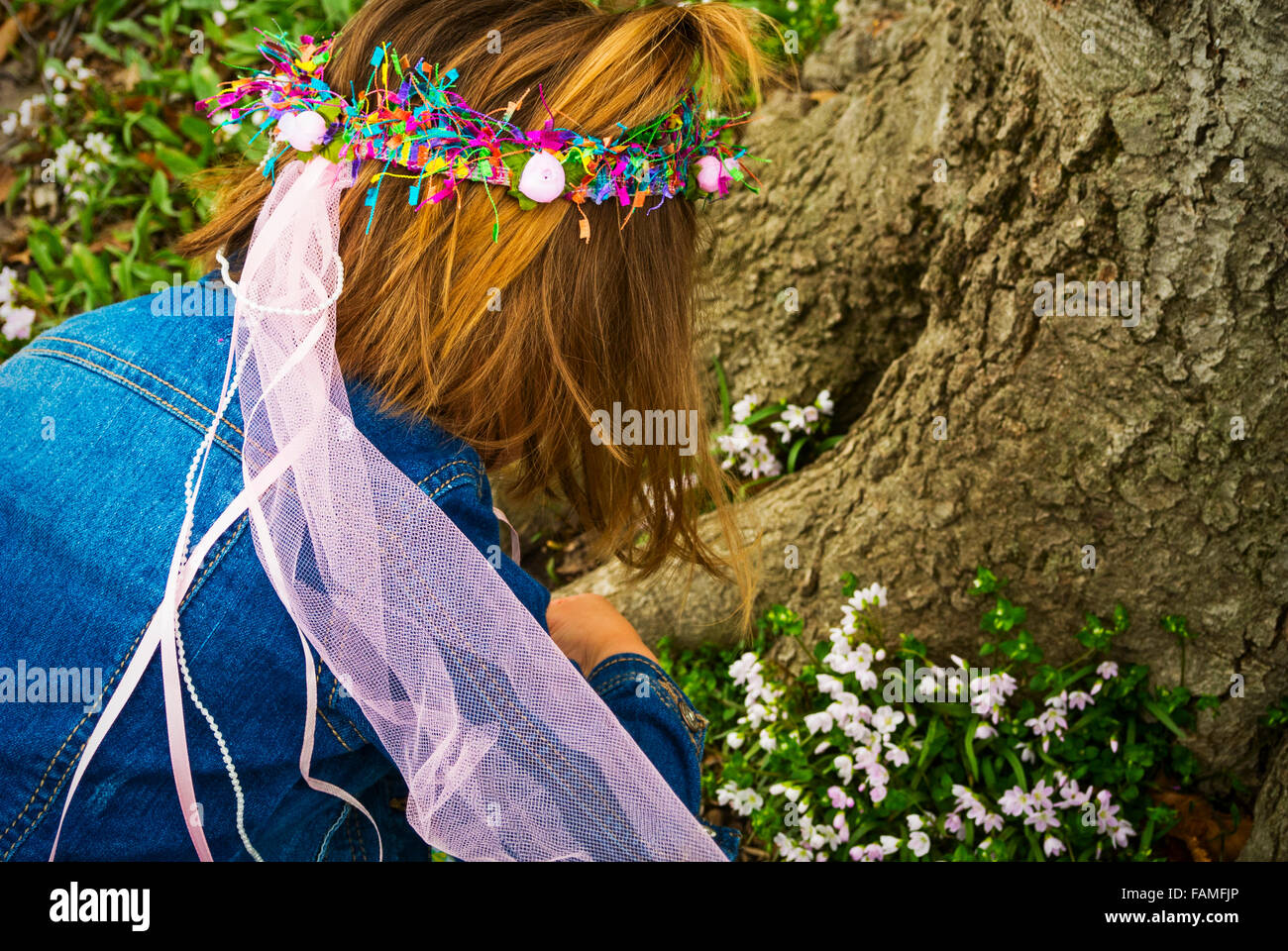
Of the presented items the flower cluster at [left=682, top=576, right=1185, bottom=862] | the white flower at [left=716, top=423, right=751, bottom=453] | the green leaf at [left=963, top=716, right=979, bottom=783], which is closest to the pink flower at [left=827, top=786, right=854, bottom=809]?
the flower cluster at [left=682, top=576, right=1185, bottom=862]

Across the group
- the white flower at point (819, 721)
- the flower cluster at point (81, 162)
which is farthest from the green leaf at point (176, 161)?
the white flower at point (819, 721)

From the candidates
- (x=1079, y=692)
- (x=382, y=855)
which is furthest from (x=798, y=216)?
(x=382, y=855)

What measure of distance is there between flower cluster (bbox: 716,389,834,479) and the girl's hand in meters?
0.86

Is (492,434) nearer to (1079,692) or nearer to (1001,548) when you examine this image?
(1001,548)

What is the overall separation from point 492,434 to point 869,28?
7.88ft

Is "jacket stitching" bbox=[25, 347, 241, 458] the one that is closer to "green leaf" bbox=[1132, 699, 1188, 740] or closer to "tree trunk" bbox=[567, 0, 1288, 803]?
"tree trunk" bbox=[567, 0, 1288, 803]

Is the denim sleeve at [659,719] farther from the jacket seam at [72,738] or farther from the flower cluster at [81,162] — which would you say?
the flower cluster at [81,162]

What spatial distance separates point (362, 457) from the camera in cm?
133

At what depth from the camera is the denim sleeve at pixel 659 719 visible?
Answer: 1629mm

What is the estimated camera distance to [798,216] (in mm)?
2750

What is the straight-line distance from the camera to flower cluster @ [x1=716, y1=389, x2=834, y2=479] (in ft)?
9.04

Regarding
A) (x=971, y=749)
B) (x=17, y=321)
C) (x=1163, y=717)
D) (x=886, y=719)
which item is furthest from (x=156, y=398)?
(x=17, y=321)

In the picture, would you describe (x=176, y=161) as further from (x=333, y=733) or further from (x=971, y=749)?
(x=971, y=749)

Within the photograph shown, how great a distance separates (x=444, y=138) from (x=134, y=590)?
0.70m
